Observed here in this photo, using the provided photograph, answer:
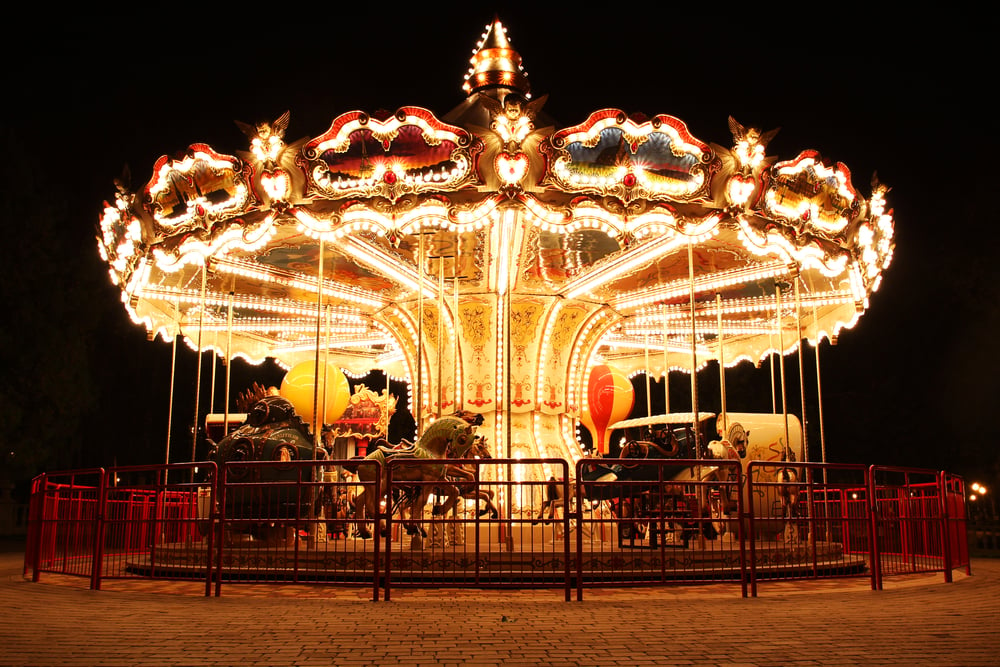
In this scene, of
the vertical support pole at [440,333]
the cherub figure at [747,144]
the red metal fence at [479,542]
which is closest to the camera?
the red metal fence at [479,542]

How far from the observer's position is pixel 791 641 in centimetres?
509

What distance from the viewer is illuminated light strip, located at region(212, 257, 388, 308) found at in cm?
1248

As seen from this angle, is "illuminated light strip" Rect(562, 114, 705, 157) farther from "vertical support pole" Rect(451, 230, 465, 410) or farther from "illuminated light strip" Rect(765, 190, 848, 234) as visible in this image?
"vertical support pole" Rect(451, 230, 465, 410)

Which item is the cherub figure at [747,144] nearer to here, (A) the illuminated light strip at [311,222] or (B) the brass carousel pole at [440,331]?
(B) the brass carousel pole at [440,331]

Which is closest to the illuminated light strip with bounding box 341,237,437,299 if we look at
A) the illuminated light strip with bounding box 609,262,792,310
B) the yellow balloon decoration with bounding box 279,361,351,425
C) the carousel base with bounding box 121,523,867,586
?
the illuminated light strip with bounding box 609,262,792,310

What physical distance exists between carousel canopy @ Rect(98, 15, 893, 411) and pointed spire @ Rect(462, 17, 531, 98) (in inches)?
1.3

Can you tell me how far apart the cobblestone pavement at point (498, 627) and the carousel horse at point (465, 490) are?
35.0 inches

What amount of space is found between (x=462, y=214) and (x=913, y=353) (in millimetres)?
18929

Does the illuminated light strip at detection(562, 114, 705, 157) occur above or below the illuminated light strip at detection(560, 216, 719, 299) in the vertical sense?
above

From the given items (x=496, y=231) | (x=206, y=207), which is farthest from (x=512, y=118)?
(x=206, y=207)

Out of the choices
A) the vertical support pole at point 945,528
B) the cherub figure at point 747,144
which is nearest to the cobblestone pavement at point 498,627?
the vertical support pole at point 945,528

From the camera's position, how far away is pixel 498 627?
5.52 m

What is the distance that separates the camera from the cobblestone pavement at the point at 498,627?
467 centimetres

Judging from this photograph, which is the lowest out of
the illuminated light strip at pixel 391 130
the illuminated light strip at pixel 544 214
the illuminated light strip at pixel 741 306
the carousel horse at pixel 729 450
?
the carousel horse at pixel 729 450
